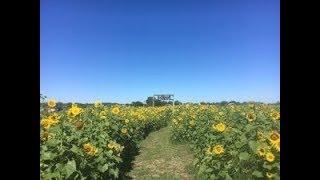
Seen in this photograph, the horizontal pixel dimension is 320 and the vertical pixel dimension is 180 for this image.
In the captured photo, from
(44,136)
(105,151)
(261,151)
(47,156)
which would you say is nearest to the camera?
(261,151)

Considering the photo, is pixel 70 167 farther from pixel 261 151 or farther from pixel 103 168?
pixel 261 151

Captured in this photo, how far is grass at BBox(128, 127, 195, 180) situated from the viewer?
757cm

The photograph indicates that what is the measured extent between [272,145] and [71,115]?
247 cm

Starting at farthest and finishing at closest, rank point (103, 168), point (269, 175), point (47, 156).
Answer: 1. point (103, 168)
2. point (47, 156)
3. point (269, 175)

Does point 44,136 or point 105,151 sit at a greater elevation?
point 44,136

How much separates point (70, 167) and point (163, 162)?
510 centimetres

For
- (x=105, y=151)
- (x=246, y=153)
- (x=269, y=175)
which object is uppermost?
(x=246, y=153)

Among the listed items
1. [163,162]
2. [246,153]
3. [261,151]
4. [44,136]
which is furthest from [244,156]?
[163,162]

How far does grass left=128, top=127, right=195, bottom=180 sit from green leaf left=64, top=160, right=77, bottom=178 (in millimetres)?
3430

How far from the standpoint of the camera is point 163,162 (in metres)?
8.91

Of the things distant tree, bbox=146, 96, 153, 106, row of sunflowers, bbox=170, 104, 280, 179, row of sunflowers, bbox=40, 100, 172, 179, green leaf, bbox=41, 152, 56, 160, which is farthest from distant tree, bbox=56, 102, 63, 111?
distant tree, bbox=146, 96, 153, 106
